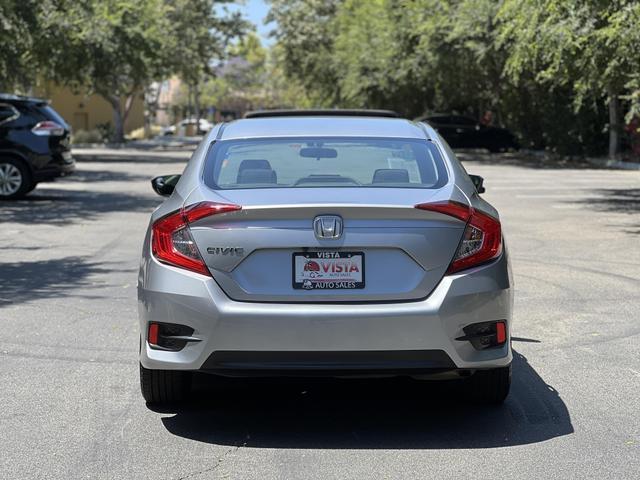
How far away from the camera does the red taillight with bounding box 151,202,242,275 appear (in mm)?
5234

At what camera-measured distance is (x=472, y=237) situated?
5316 millimetres

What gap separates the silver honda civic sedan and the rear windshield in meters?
0.37

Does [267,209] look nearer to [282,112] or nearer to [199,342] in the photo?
[199,342]

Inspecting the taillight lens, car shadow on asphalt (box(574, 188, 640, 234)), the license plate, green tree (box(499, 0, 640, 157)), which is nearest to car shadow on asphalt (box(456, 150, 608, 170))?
car shadow on asphalt (box(574, 188, 640, 234))

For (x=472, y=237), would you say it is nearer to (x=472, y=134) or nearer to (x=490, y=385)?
(x=490, y=385)

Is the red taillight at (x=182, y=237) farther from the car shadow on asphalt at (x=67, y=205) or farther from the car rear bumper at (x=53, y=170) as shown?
the car rear bumper at (x=53, y=170)

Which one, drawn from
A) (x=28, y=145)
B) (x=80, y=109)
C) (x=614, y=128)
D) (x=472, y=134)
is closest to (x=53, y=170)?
(x=28, y=145)

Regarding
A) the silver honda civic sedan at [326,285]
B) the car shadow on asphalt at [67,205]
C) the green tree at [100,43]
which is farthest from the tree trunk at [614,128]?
the silver honda civic sedan at [326,285]

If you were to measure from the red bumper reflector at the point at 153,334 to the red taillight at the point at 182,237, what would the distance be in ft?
1.07

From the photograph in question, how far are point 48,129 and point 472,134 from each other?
96.4 feet

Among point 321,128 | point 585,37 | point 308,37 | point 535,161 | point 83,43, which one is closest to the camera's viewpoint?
point 321,128

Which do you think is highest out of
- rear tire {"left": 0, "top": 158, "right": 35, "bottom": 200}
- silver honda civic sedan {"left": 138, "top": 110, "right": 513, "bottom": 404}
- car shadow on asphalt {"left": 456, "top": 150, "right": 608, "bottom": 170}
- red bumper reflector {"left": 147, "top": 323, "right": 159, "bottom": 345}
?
silver honda civic sedan {"left": 138, "top": 110, "right": 513, "bottom": 404}

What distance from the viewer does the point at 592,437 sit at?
5.39 m

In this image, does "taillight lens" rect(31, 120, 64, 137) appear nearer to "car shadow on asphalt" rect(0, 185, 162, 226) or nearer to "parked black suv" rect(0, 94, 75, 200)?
"parked black suv" rect(0, 94, 75, 200)
